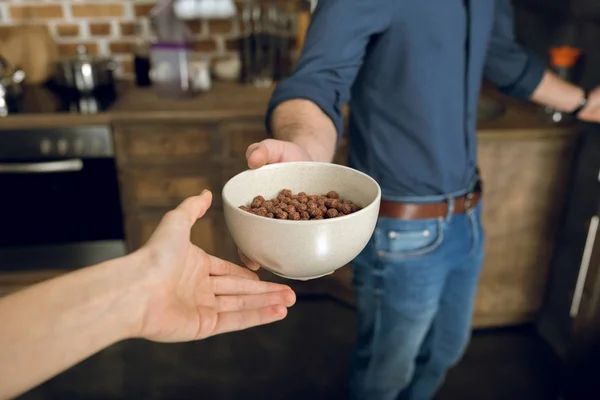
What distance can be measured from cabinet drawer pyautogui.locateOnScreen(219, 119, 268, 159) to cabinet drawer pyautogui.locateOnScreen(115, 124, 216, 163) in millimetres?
55

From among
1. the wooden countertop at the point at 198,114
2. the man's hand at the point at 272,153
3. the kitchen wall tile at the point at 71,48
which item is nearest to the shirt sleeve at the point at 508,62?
the wooden countertop at the point at 198,114

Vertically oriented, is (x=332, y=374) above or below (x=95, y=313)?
below

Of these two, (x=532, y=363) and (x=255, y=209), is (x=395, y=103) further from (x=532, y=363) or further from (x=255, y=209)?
(x=532, y=363)

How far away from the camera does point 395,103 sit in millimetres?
1061

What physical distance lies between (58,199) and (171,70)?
61 centimetres

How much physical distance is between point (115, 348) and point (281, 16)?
1.42 metres

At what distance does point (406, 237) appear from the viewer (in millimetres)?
1132

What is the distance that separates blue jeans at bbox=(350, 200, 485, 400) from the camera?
1.14 m

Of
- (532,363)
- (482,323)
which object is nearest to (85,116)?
(482,323)

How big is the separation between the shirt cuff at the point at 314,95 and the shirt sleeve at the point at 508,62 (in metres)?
0.56

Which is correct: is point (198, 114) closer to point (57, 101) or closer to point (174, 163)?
point (174, 163)

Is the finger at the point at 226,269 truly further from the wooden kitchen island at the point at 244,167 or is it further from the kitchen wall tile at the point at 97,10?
the kitchen wall tile at the point at 97,10

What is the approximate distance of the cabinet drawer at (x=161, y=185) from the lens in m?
1.89

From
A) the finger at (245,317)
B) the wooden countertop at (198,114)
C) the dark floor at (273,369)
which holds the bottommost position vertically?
the dark floor at (273,369)
